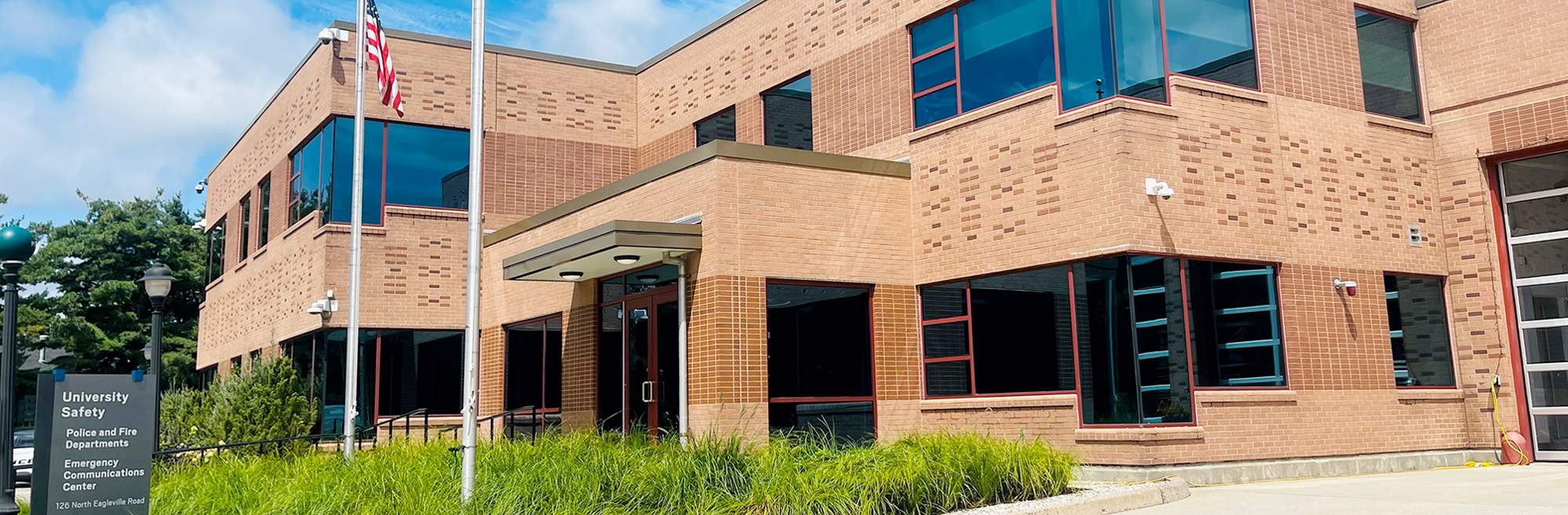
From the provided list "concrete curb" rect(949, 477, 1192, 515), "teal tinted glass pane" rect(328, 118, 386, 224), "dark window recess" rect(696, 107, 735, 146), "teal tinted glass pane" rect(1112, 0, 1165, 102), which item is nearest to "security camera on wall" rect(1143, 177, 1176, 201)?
"teal tinted glass pane" rect(1112, 0, 1165, 102)

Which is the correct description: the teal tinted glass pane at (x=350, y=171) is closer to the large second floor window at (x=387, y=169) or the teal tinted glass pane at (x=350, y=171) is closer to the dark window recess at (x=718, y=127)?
the large second floor window at (x=387, y=169)

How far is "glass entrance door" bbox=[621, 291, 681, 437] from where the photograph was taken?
16.9m

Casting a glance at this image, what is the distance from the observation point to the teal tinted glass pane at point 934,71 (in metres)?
17.0

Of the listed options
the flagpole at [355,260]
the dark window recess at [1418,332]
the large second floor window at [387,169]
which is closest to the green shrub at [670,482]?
the flagpole at [355,260]

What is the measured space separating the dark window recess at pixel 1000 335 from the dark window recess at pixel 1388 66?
570 centimetres

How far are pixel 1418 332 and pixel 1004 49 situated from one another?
6653 mm

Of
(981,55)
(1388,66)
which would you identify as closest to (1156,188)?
(981,55)

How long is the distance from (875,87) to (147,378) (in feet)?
34.6

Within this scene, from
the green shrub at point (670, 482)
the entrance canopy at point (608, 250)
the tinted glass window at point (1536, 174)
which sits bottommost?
the green shrub at point (670, 482)

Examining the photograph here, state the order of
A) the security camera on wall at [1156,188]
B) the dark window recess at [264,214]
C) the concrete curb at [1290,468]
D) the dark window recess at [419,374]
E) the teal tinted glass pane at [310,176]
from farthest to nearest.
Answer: the dark window recess at [264,214] < the teal tinted glass pane at [310,176] < the dark window recess at [419,374] < the security camera on wall at [1156,188] < the concrete curb at [1290,468]

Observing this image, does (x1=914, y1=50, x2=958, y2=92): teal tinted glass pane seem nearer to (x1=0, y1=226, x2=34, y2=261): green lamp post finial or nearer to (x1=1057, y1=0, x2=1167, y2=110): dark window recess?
(x1=1057, y1=0, x2=1167, y2=110): dark window recess

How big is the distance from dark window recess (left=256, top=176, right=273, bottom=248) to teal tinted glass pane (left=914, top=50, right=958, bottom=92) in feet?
46.9

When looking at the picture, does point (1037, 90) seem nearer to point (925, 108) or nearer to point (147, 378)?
point (925, 108)

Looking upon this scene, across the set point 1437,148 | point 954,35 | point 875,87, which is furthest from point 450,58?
point 1437,148
